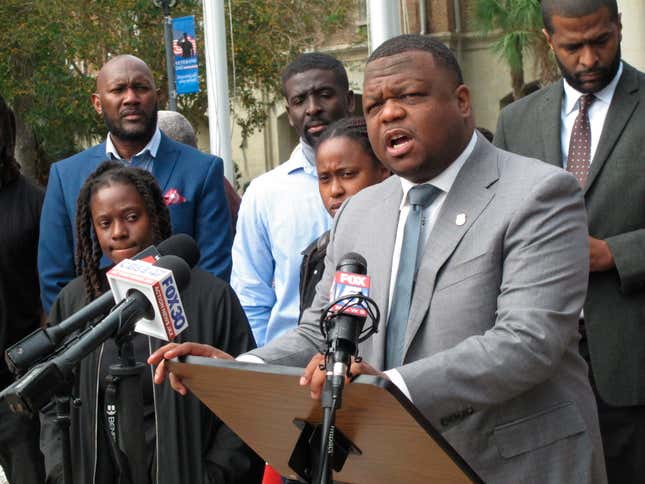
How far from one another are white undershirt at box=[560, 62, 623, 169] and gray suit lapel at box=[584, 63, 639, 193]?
3 centimetres

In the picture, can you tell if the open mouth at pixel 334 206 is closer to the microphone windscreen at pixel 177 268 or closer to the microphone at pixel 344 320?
the microphone windscreen at pixel 177 268

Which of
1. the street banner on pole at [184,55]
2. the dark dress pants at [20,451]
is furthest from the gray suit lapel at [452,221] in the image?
the street banner on pole at [184,55]

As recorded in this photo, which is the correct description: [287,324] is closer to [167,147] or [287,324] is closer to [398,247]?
[167,147]

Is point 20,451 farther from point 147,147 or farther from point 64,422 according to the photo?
point 64,422

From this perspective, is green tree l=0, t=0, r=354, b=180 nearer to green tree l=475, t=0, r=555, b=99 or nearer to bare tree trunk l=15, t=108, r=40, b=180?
bare tree trunk l=15, t=108, r=40, b=180

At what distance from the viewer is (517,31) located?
28797 millimetres

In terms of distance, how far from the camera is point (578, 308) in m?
3.40

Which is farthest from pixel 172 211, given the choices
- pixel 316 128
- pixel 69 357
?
pixel 69 357

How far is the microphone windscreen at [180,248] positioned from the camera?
13.4 ft

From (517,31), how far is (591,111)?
24747mm

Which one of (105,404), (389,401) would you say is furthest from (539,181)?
(105,404)

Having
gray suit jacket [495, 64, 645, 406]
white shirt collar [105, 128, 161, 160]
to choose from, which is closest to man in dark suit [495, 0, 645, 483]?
gray suit jacket [495, 64, 645, 406]

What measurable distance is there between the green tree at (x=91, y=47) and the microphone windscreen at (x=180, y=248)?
69.8ft

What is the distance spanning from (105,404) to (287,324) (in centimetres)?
238
